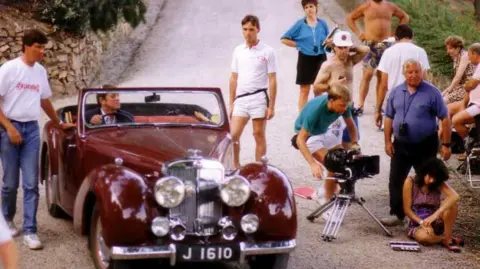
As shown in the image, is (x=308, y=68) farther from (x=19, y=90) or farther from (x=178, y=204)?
(x=178, y=204)

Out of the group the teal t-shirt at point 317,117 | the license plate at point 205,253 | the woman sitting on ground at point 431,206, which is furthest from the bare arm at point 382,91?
the license plate at point 205,253

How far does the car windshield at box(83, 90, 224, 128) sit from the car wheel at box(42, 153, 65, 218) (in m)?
0.82

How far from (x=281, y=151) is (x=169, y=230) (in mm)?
5788

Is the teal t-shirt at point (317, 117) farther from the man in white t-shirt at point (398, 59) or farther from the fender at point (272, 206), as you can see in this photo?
the man in white t-shirt at point (398, 59)

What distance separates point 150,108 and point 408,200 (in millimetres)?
2593

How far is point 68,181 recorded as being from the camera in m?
7.98

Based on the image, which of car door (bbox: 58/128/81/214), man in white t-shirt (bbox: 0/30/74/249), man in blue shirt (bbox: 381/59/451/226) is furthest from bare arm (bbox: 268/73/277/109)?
man in white t-shirt (bbox: 0/30/74/249)

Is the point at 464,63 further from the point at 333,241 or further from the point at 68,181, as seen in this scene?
the point at 68,181

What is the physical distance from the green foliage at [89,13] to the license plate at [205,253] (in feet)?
25.4

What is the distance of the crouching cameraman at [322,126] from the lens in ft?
26.5

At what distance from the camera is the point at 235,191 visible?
21.0 feet

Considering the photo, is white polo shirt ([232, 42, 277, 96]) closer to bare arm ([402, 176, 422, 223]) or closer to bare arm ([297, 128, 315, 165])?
bare arm ([297, 128, 315, 165])

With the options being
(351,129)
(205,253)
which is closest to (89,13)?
(351,129)

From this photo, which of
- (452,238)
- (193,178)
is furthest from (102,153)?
(452,238)
